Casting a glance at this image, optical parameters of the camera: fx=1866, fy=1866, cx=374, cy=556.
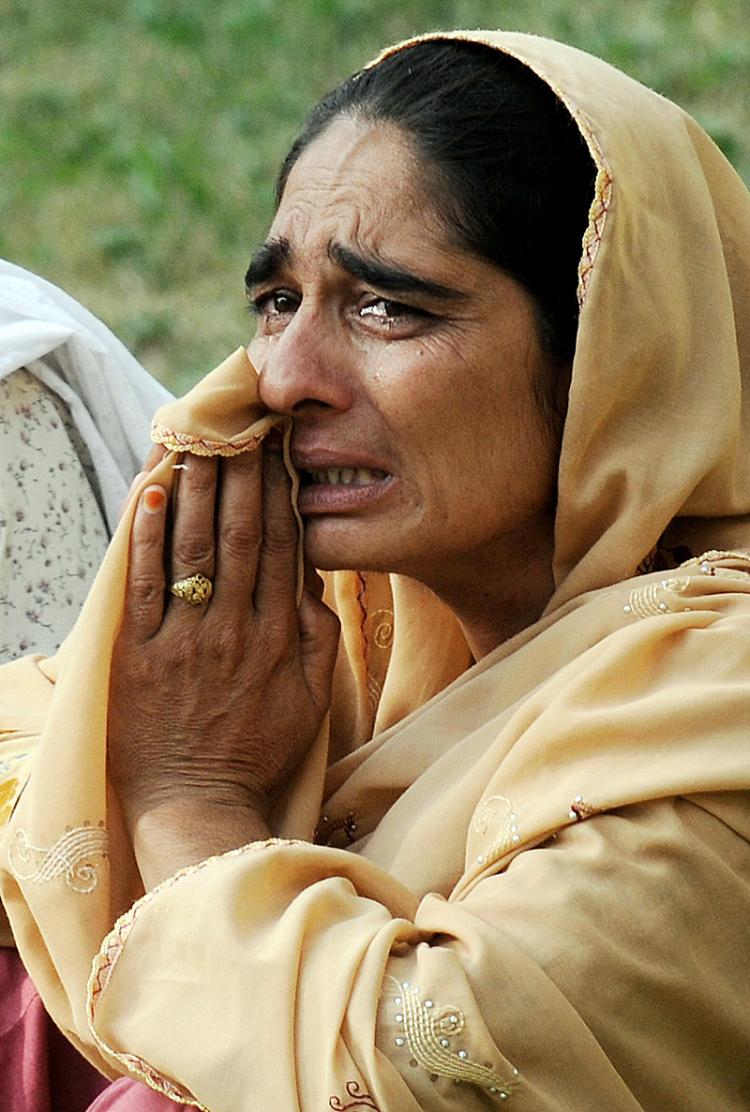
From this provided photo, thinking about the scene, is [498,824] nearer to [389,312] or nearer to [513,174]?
[389,312]

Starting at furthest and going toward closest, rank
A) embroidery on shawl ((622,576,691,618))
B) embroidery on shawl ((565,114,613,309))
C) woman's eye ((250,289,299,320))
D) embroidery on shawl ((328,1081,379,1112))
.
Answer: woman's eye ((250,289,299,320))
embroidery on shawl ((565,114,613,309))
embroidery on shawl ((622,576,691,618))
embroidery on shawl ((328,1081,379,1112))

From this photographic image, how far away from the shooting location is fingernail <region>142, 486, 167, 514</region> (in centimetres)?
276

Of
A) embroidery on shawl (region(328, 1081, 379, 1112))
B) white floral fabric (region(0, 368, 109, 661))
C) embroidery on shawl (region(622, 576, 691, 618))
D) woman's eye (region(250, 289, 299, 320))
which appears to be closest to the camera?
embroidery on shawl (region(328, 1081, 379, 1112))

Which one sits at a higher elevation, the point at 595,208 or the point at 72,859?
the point at 595,208

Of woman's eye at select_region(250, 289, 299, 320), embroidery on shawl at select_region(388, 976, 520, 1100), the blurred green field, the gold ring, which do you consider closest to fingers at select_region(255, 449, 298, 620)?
the gold ring

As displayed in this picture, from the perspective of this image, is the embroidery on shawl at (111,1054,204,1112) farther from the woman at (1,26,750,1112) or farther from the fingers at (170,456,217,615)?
the fingers at (170,456,217,615)

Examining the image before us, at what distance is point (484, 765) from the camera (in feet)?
8.29

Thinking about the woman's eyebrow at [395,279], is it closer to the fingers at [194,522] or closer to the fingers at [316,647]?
the fingers at [194,522]

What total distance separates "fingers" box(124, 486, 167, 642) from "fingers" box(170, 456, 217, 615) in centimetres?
3

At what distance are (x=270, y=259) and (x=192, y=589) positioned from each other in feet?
1.71

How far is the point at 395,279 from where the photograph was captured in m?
2.72

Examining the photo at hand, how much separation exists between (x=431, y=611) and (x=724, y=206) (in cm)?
80

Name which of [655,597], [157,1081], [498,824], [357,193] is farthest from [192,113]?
[157,1081]

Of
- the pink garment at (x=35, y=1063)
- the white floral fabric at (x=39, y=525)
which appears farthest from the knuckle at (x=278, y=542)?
the white floral fabric at (x=39, y=525)
